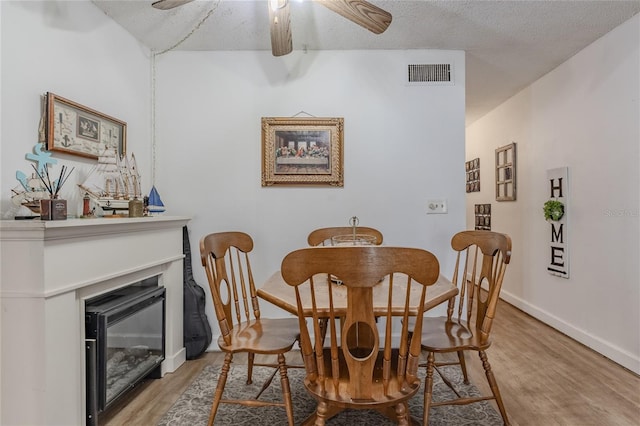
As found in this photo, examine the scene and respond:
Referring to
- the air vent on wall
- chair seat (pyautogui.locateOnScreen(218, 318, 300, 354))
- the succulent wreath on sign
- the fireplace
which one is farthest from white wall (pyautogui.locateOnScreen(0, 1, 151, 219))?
the succulent wreath on sign

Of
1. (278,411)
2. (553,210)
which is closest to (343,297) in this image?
(278,411)

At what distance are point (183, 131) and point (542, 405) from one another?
3076 mm

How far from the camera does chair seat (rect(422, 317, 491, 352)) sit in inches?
65.5

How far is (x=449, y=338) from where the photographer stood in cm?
176

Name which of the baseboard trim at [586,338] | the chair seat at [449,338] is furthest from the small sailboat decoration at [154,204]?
the baseboard trim at [586,338]

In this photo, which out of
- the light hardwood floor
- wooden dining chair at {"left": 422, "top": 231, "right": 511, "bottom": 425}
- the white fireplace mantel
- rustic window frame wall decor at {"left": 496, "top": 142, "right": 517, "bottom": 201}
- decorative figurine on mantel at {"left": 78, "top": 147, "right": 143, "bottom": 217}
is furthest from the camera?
rustic window frame wall decor at {"left": 496, "top": 142, "right": 517, "bottom": 201}

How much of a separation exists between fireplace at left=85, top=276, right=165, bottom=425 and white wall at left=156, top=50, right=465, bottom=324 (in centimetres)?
64

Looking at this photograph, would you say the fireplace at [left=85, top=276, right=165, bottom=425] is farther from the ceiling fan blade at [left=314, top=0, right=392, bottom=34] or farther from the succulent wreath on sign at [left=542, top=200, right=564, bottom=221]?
the succulent wreath on sign at [left=542, top=200, right=564, bottom=221]

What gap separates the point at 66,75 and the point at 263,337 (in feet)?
6.07

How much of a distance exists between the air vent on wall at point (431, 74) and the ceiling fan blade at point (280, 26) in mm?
1195

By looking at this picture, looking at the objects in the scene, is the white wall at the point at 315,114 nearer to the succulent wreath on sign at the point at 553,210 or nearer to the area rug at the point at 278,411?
the area rug at the point at 278,411

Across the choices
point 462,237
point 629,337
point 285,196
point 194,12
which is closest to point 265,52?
point 194,12

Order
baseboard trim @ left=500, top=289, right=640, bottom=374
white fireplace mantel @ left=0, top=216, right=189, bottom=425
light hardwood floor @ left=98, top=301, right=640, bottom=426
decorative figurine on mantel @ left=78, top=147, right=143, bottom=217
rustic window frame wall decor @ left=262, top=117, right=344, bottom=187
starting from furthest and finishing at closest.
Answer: rustic window frame wall decor @ left=262, top=117, right=344, bottom=187 → baseboard trim @ left=500, top=289, right=640, bottom=374 → decorative figurine on mantel @ left=78, top=147, right=143, bottom=217 → light hardwood floor @ left=98, top=301, right=640, bottom=426 → white fireplace mantel @ left=0, top=216, right=189, bottom=425

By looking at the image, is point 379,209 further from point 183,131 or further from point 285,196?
point 183,131
